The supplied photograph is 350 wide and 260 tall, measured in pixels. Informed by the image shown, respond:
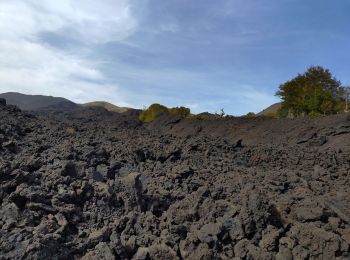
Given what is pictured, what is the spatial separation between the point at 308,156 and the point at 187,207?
24.5ft

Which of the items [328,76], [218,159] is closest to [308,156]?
[218,159]

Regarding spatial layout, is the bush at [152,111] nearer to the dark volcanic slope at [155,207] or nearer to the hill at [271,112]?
the hill at [271,112]

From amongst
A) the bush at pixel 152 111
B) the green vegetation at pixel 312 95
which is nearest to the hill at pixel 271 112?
the green vegetation at pixel 312 95

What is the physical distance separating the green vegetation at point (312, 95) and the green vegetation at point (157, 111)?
31.7 feet

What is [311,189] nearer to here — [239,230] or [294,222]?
[294,222]

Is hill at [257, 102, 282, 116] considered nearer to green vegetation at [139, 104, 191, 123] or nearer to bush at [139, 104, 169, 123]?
green vegetation at [139, 104, 191, 123]

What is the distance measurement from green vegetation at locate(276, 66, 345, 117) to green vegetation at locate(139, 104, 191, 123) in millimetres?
9653

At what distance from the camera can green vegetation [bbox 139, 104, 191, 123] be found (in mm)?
42531

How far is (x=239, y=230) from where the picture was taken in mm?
5727

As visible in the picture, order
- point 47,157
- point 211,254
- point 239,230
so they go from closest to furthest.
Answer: point 211,254
point 239,230
point 47,157

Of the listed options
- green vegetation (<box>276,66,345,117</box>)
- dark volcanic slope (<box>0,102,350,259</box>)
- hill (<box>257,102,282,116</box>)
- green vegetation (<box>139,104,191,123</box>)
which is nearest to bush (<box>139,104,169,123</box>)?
green vegetation (<box>139,104,191,123</box>)

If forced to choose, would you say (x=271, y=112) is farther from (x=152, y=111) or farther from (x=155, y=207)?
(x=155, y=207)

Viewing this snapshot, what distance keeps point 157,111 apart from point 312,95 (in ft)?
53.8

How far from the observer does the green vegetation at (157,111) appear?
42531mm
